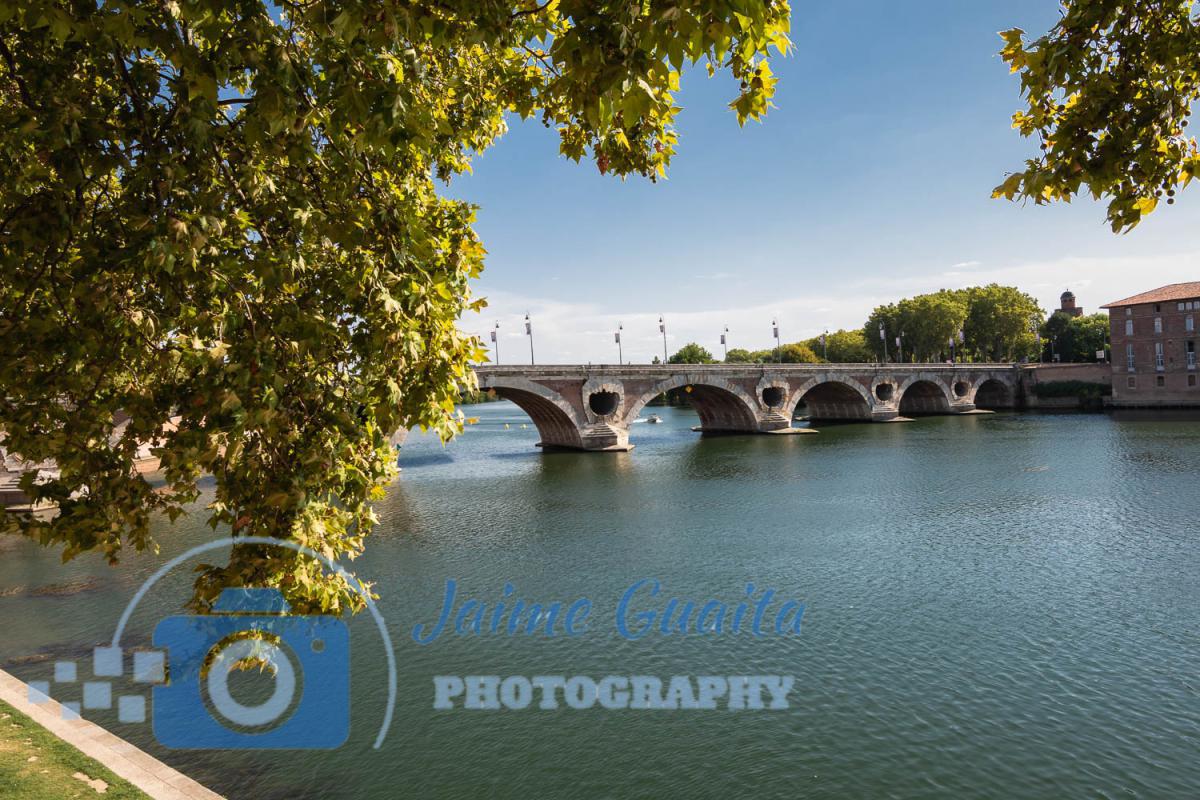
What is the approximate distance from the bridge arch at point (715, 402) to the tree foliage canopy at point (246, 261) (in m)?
51.3

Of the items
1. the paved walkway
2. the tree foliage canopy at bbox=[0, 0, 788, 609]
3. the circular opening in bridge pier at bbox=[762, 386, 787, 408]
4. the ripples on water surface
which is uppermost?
the tree foliage canopy at bbox=[0, 0, 788, 609]

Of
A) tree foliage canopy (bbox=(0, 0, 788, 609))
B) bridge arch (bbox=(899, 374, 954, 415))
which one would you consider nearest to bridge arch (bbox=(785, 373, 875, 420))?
bridge arch (bbox=(899, 374, 954, 415))

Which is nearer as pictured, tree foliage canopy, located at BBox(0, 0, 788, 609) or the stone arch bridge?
tree foliage canopy, located at BBox(0, 0, 788, 609)

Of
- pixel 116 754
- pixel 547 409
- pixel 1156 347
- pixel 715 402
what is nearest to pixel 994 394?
pixel 1156 347

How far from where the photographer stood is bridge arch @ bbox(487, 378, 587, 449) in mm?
51594

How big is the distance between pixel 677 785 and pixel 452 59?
36.0 feet

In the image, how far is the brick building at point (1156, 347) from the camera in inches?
2936

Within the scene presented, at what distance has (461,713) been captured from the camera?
13.1 metres

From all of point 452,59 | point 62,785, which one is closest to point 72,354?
point 452,59

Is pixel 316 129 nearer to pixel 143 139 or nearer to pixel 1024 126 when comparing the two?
pixel 143 139

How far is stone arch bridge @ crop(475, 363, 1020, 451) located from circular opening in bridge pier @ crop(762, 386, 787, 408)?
10 centimetres

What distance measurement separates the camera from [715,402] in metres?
68.7

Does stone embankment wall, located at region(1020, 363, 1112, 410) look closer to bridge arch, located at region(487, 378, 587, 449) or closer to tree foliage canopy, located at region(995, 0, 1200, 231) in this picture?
bridge arch, located at region(487, 378, 587, 449)

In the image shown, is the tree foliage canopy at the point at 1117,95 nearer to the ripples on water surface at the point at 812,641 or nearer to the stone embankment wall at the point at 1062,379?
the ripples on water surface at the point at 812,641
